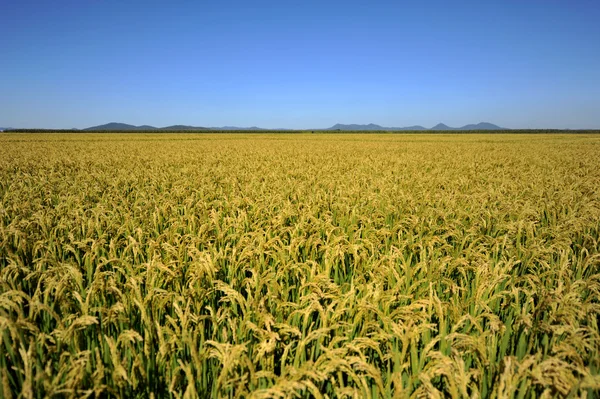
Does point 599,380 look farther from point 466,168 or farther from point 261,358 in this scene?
point 466,168

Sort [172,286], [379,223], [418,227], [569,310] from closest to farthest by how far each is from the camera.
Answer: [569,310], [172,286], [418,227], [379,223]

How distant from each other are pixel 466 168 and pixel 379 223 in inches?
455

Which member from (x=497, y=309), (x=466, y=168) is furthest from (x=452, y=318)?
(x=466, y=168)

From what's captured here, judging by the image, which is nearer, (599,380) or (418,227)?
(599,380)

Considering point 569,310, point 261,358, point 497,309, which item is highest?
point 569,310

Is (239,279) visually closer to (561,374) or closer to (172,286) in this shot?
(172,286)

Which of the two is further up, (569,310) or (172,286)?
(569,310)

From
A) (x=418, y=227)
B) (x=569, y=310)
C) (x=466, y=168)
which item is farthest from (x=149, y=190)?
(x=466, y=168)

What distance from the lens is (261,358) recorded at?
2195 mm

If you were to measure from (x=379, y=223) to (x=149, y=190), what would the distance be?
18.7 feet

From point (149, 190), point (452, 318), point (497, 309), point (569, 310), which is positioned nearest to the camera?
point (569, 310)

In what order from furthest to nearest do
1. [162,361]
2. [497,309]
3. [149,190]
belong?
[149,190] < [497,309] < [162,361]

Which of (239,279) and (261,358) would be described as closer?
(261,358)

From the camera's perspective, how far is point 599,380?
1.68m
